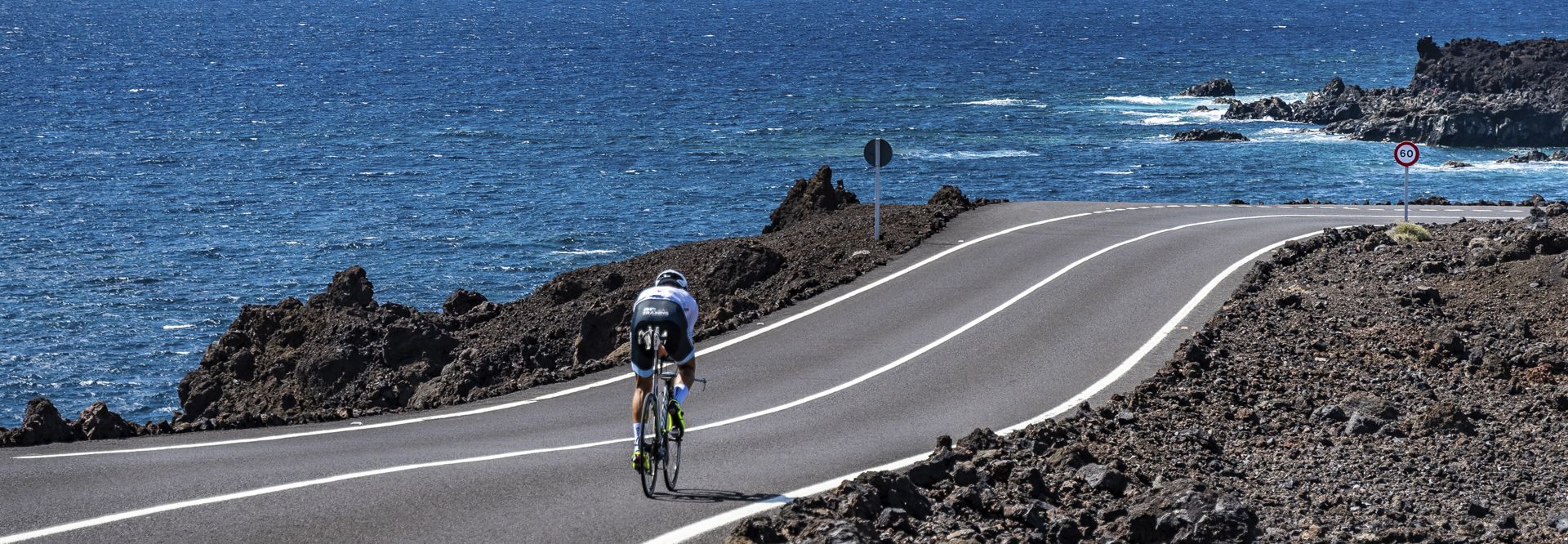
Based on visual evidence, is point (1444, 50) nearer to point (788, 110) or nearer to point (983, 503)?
point (788, 110)

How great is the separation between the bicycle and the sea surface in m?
24.7

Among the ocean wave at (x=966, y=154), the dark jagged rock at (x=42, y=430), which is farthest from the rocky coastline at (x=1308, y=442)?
the ocean wave at (x=966, y=154)

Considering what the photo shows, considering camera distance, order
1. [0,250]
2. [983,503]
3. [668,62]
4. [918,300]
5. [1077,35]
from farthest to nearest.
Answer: [1077,35] < [668,62] < [0,250] < [918,300] < [983,503]

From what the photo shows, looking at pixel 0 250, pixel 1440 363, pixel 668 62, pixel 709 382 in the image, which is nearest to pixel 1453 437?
pixel 1440 363

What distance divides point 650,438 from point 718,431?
3.42 metres

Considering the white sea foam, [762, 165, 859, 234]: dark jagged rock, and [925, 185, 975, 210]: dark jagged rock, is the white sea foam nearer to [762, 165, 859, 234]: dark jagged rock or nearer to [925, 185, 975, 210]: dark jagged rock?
[925, 185, 975, 210]: dark jagged rock

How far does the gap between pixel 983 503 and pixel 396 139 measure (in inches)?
2989

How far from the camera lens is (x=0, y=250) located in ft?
163

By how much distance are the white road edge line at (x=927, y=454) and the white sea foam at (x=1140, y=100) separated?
76.4 m

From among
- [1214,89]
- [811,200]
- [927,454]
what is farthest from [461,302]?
[1214,89]

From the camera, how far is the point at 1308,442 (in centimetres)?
1377

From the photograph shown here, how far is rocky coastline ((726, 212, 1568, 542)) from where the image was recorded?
10.4 m

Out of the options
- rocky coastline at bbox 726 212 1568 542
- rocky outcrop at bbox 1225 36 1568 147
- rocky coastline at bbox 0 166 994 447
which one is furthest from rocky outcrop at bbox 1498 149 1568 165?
rocky coastline at bbox 726 212 1568 542

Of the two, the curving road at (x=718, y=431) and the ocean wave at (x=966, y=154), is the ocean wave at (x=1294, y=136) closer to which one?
the ocean wave at (x=966, y=154)
